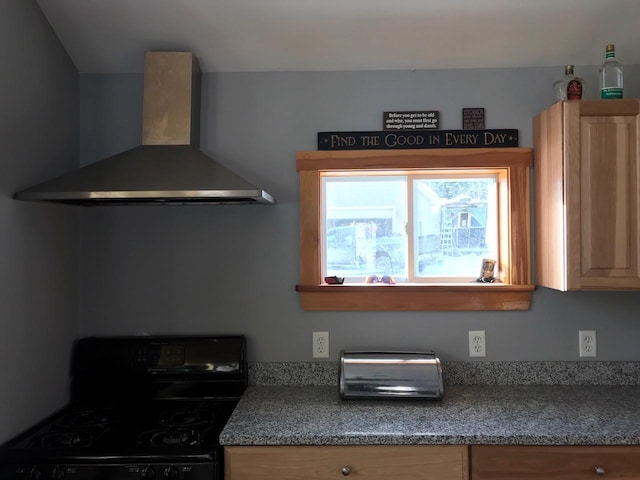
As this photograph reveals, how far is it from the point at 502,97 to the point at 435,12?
49cm

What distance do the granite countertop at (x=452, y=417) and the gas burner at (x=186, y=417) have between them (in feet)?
0.42

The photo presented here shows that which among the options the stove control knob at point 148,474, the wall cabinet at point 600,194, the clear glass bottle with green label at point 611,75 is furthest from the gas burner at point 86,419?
the clear glass bottle with green label at point 611,75

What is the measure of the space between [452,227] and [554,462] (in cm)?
105

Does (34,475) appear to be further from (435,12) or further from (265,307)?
(435,12)

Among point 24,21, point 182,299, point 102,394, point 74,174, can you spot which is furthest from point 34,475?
point 24,21

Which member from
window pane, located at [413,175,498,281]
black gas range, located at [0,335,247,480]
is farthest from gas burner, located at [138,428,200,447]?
window pane, located at [413,175,498,281]

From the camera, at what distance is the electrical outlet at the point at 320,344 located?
6.97ft

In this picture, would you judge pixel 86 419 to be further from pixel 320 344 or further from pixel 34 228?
pixel 320 344

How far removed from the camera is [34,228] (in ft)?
5.93

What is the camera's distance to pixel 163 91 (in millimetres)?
1971

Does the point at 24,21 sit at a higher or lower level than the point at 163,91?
higher

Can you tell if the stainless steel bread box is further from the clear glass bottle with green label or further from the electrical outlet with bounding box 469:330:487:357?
the clear glass bottle with green label

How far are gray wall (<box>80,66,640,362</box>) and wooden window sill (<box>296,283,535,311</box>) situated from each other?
0.05m

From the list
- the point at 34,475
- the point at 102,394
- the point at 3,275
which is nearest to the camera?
the point at 34,475
